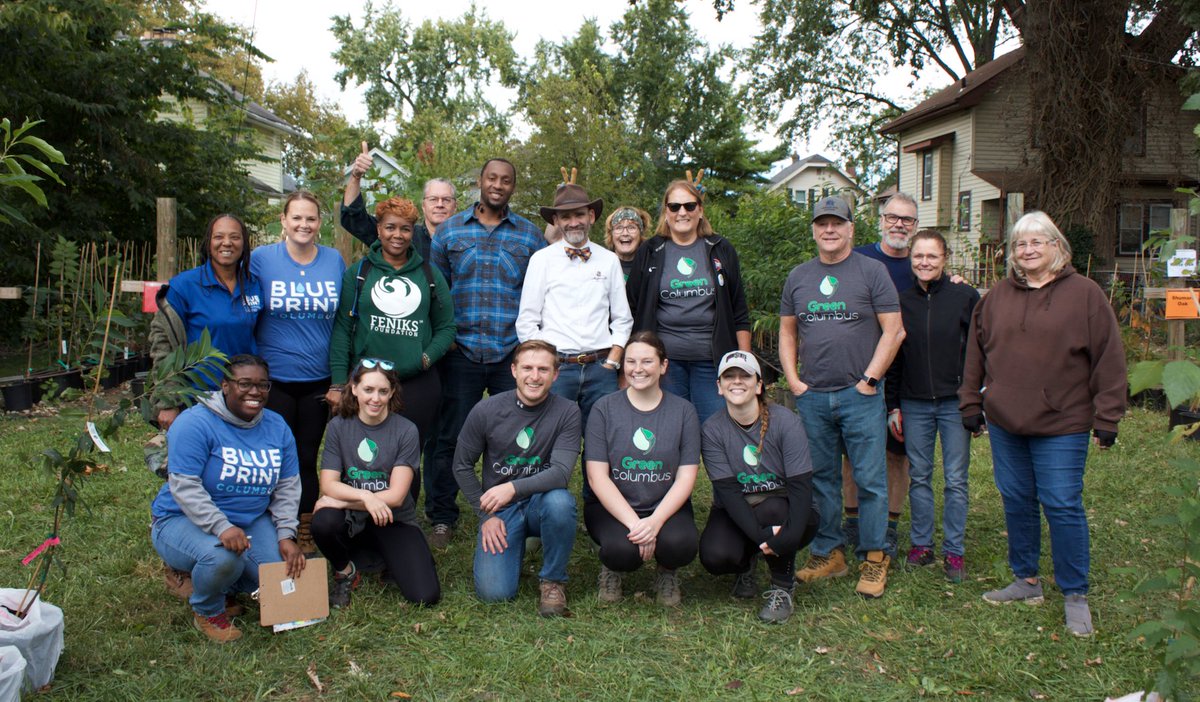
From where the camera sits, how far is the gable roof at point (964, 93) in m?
23.4

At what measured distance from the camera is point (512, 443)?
4.24 meters

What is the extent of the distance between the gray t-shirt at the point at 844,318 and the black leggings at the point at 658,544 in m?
0.98

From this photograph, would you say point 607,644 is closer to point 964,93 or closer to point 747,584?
point 747,584

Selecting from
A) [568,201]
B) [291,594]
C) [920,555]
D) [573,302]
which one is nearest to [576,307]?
[573,302]

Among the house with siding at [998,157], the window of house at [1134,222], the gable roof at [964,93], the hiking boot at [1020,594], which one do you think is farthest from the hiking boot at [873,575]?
the window of house at [1134,222]

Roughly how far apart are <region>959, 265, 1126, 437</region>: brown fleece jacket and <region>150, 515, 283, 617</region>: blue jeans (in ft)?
11.0

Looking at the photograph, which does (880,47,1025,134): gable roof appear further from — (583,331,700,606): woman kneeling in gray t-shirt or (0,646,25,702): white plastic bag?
(0,646,25,702): white plastic bag

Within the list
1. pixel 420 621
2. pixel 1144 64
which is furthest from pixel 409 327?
pixel 1144 64

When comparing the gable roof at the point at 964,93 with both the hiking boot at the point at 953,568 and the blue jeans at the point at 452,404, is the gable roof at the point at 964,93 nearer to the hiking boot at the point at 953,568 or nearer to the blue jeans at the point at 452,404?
the hiking boot at the point at 953,568

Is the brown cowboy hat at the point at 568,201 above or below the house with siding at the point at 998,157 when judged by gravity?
below

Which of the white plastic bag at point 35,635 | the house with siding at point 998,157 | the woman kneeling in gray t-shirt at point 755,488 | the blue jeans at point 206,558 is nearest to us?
the white plastic bag at point 35,635

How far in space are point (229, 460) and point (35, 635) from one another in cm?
96

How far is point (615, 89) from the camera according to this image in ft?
127

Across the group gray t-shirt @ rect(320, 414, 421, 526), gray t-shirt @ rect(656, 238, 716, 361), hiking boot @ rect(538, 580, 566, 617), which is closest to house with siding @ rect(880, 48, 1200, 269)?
gray t-shirt @ rect(656, 238, 716, 361)
